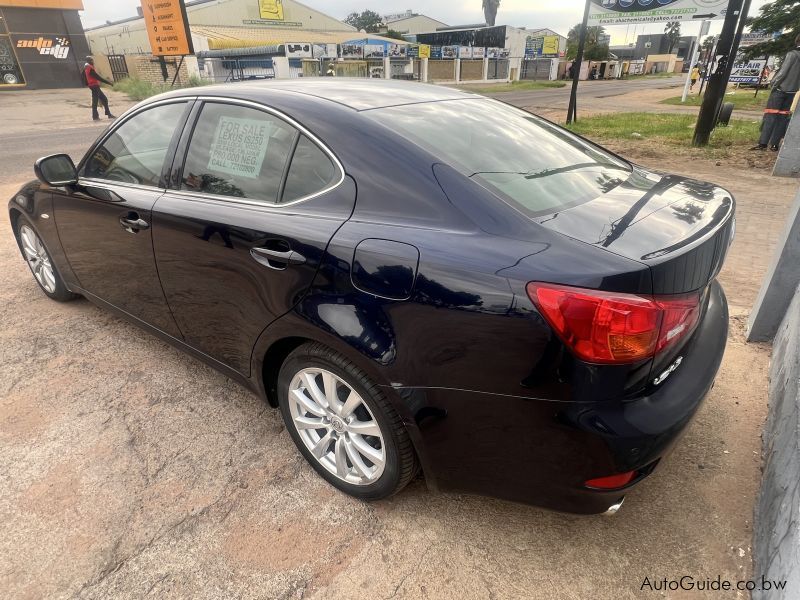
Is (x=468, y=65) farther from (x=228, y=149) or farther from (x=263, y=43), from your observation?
(x=228, y=149)

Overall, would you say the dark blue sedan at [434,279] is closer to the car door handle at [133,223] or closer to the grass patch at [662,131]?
the car door handle at [133,223]

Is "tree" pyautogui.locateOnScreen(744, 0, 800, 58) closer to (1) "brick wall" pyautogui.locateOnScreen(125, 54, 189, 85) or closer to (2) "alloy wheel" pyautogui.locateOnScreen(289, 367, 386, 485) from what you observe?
(2) "alloy wheel" pyautogui.locateOnScreen(289, 367, 386, 485)

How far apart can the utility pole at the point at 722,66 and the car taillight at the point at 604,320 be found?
1046cm

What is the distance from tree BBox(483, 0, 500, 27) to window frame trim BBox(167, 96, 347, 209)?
8619 centimetres

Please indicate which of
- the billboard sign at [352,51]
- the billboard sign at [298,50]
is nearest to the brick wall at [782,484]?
the billboard sign at [298,50]

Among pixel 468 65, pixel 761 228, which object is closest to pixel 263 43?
pixel 468 65

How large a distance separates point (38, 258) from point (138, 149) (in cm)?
174

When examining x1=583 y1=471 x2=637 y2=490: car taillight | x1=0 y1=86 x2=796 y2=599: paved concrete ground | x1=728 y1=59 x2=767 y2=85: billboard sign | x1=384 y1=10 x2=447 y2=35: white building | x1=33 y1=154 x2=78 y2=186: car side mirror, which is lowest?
x1=728 y1=59 x2=767 y2=85: billboard sign

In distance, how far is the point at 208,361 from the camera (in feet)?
8.75

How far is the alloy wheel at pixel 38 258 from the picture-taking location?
151 inches

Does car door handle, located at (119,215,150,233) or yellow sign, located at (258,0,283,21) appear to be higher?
yellow sign, located at (258,0,283,21)

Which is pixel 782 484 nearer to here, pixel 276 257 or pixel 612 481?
pixel 612 481

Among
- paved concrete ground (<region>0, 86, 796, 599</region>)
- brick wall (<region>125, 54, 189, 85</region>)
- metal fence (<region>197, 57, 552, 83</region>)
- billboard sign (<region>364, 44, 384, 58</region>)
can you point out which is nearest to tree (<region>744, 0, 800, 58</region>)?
metal fence (<region>197, 57, 552, 83</region>)

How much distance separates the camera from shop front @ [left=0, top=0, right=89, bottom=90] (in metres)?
29.0
